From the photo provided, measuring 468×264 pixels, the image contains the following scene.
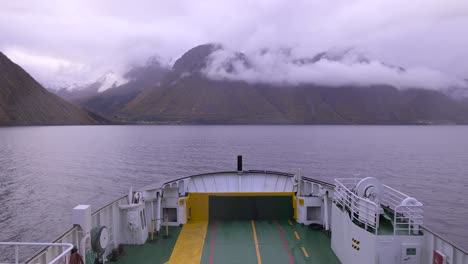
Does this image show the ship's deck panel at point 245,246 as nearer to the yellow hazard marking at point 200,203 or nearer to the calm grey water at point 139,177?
the yellow hazard marking at point 200,203

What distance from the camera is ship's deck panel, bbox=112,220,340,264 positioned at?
9773 millimetres

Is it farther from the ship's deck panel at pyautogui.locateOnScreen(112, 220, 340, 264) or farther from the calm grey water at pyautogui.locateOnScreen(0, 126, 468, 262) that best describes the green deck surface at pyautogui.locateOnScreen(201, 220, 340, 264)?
the calm grey water at pyautogui.locateOnScreen(0, 126, 468, 262)

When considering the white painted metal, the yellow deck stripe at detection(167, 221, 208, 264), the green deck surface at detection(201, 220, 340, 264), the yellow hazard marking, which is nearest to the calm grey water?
the yellow hazard marking

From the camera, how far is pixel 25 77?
194750 millimetres

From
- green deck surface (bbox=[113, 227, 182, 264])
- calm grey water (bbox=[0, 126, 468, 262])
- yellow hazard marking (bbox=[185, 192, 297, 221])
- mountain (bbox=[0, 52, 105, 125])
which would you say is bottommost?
calm grey water (bbox=[0, 126, 468, 262])

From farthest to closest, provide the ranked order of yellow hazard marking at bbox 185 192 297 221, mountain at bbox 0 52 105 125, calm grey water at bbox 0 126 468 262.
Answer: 1. mountain at bbox 0 52 105 125
2. calm grey water at bbox 0 126 468 262
3. yellow hazard marking at bbox 185 192 297 221

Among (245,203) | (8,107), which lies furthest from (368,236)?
(8,107)

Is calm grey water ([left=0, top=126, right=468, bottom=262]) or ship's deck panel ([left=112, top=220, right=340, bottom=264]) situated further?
calm grey water ([left=0, top=126, right=468, bottom=262])

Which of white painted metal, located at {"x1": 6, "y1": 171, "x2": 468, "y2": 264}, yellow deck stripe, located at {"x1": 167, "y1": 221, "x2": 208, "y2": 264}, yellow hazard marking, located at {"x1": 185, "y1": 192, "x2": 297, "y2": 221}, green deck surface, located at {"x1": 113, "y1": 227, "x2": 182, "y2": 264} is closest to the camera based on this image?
white painted metal, located at {"x1": 6, "y1": 171, "x2": 468, "y2": 264}

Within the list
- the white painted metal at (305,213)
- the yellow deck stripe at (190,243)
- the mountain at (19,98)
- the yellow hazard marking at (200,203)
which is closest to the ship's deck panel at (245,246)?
the yellow deck stripe at (190,243)

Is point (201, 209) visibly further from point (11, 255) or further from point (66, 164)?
point (66, 164)

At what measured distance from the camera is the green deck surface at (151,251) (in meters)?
9.69

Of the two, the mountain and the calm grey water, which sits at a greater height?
the mountain

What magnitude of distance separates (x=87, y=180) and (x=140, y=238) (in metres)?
31.2
